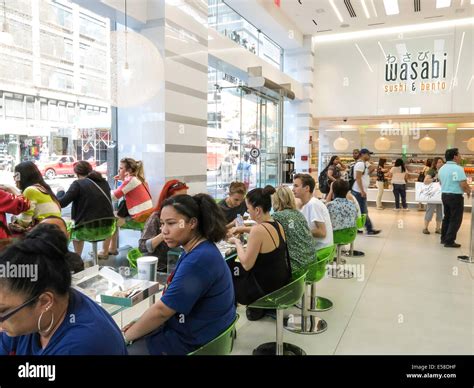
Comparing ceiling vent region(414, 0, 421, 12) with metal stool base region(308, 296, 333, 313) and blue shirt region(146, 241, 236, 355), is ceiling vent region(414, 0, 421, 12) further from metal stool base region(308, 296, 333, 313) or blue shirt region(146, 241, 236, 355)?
blue shirt region(146, 241, 236, 355)

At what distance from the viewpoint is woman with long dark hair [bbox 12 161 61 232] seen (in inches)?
137

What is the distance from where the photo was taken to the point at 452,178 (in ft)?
21.2

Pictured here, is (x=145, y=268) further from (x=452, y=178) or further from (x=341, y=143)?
(x=341, y=143)

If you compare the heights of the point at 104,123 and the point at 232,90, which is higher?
the point at 232,90

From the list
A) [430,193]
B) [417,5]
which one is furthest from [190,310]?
[417,5]

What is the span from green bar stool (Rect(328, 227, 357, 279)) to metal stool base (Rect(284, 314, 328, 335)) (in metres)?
1.40

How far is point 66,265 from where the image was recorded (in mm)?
1275

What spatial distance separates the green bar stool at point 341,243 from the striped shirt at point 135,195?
7.76 ft

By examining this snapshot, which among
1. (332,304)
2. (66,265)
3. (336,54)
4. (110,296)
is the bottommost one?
(332,304)

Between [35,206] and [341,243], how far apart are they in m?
3.43

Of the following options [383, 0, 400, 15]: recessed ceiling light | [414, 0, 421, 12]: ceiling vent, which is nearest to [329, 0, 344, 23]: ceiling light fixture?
[383, 0, 400, 15]: recessed ceiling light
